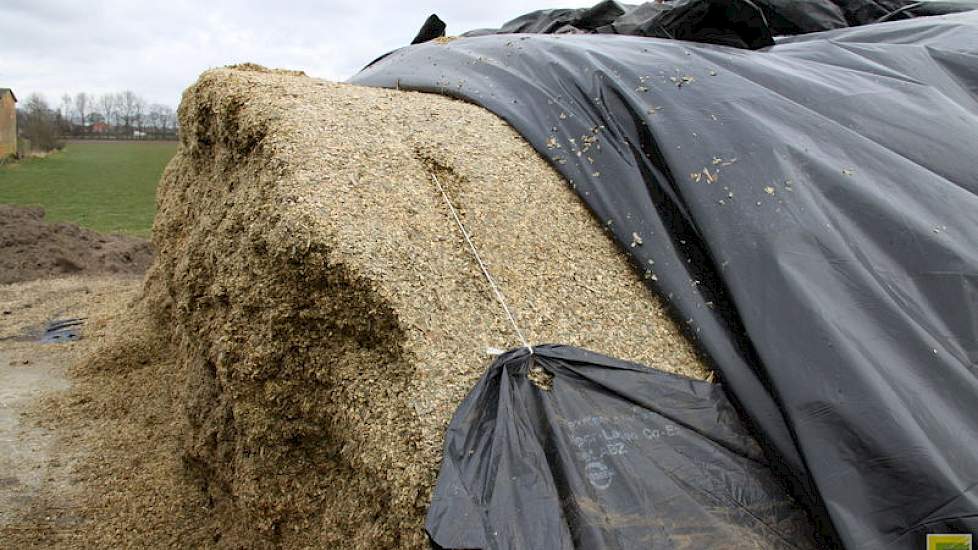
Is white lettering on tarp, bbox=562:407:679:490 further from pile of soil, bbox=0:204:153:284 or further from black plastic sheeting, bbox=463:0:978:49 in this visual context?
pile of soil, bbox=0:204:153:284

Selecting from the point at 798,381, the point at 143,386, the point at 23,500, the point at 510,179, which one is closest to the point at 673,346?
the point at 798,381

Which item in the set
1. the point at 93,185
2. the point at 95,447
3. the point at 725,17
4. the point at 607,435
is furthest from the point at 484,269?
the point at 93,185

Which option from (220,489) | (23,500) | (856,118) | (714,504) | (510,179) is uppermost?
(856,118)

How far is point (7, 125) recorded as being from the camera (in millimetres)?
28672

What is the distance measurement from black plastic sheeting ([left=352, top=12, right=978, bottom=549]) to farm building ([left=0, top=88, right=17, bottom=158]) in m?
30.4

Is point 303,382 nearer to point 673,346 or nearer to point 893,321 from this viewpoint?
point 673,346

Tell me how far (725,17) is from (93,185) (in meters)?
23.1

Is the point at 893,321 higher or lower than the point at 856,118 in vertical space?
lower

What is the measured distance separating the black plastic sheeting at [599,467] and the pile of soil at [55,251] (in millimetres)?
7699

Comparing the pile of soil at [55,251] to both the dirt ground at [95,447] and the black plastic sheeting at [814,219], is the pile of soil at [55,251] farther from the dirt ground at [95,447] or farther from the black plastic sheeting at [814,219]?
the black plastic sheeting at [814,219]

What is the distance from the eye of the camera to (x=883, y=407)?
215 centimetres

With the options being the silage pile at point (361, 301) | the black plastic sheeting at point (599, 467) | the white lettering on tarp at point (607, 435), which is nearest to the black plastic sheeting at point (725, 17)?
the silage pile at point (361, 301)

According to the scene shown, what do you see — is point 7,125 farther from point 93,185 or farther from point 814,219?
point 814,219

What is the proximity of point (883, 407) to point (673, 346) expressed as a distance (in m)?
0.72
